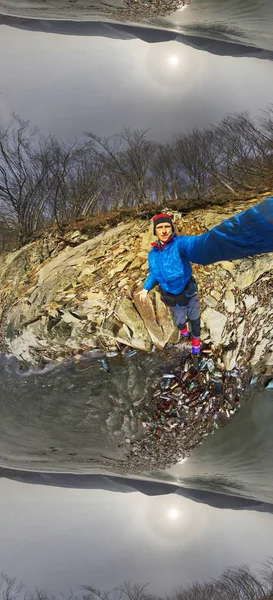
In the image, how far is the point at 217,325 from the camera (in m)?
0.86

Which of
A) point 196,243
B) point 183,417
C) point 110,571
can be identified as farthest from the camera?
point 110,571

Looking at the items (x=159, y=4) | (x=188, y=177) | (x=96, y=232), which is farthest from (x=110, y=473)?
(x=159, y=4)

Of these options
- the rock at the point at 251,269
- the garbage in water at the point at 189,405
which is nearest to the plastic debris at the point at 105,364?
the garbage in water at the point at 189,405

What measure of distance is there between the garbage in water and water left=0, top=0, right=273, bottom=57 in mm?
714

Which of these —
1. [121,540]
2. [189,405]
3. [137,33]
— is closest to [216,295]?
[189,405]

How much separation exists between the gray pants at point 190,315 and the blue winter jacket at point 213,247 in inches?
1.4

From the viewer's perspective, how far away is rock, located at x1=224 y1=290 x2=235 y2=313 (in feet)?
2.86

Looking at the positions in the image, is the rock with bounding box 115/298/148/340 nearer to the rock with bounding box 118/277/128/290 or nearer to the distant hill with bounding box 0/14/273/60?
the rock with bounding box 118/277/128/290

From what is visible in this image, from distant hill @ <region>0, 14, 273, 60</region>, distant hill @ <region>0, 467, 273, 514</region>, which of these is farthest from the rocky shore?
distant hill @ <region>0, 467, 273, 514</region>

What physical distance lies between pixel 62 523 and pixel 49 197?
0.88m

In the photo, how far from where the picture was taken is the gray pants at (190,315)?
2.67ft

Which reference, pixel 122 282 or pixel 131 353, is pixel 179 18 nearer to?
pixel 122 282

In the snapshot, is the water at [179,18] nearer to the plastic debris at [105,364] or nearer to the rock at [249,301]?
the rock at [249,301]

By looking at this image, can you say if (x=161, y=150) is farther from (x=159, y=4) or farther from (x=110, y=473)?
(x=110, y=473)
